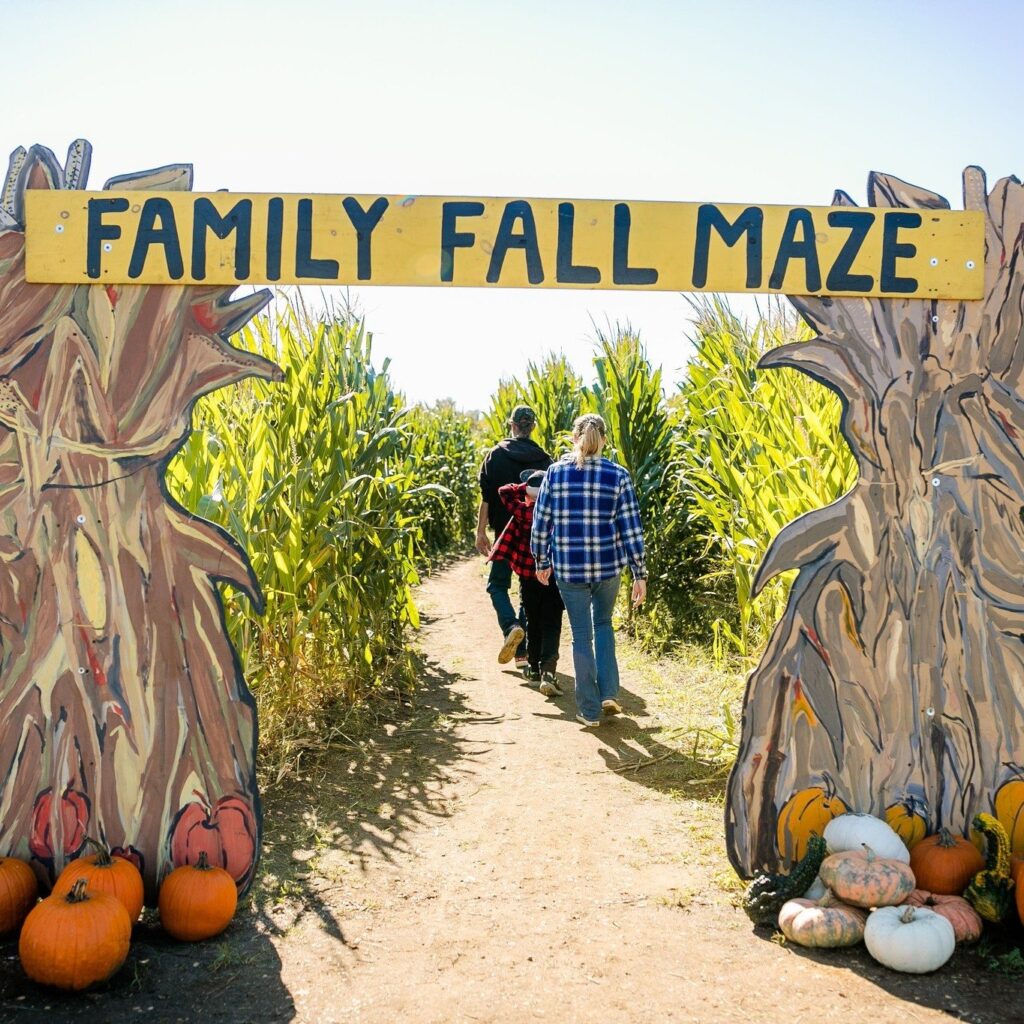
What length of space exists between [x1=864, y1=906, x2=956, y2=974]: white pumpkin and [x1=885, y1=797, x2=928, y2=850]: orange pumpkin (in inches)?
18.5

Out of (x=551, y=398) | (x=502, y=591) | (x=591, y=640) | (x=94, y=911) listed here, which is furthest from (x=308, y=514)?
(x=551, y=398)

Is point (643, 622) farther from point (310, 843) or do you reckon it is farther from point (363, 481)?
point (310, 843)

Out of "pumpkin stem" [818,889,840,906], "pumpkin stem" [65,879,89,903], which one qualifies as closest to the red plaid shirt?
"pumpkin stem" [818,889,840,906]

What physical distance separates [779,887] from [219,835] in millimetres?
2026

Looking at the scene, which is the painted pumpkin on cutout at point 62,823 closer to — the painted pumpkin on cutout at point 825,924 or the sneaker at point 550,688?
the painted pumpkin on cutout at point 825,924

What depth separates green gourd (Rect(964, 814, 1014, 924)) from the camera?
3.58 metres

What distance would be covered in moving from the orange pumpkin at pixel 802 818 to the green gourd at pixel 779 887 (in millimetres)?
67

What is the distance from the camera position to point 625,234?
3.86 meters

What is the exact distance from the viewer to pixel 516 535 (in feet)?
25.0

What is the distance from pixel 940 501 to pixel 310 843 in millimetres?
2959

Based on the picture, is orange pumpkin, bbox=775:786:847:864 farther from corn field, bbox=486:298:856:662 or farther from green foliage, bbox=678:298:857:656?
corn field, bbox=486:298:856:662

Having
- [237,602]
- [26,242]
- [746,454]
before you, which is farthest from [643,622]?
[26,242]

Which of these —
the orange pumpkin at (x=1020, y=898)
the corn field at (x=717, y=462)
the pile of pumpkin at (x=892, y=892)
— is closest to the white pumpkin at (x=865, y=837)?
the pile of pumpkin at (x=892, y=892)

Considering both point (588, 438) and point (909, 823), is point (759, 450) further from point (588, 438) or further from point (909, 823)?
point (909, 823)
